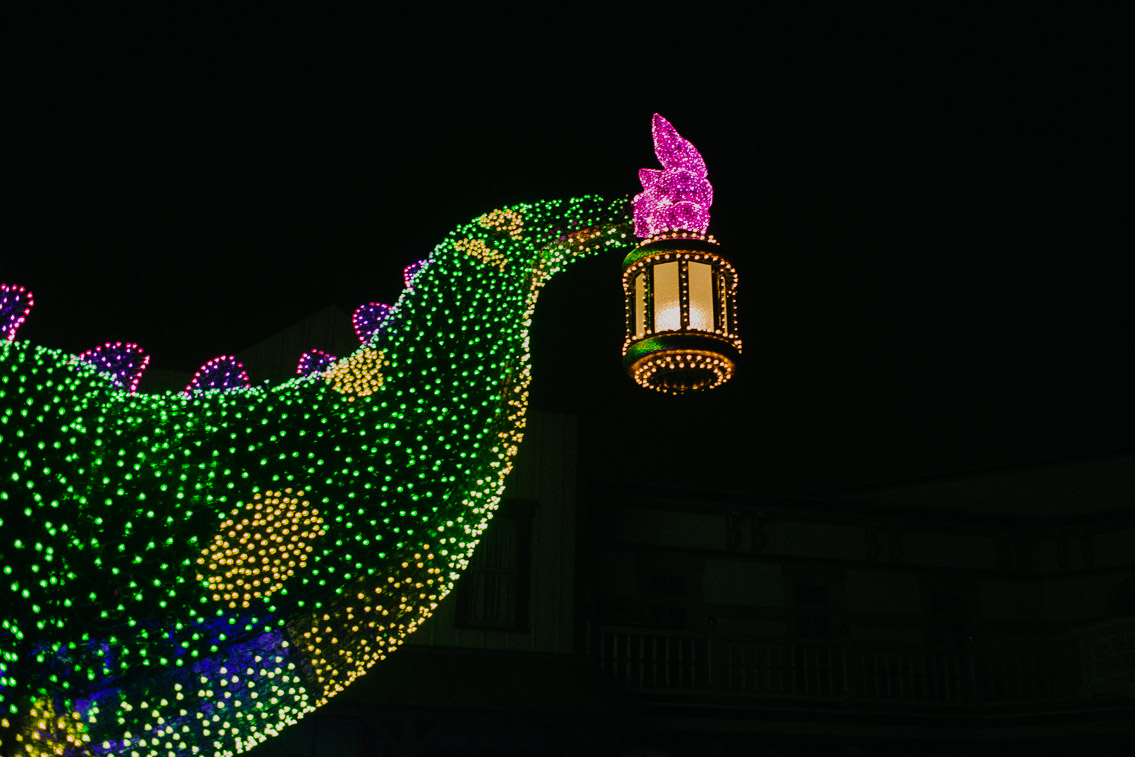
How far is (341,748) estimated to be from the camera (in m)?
12.6

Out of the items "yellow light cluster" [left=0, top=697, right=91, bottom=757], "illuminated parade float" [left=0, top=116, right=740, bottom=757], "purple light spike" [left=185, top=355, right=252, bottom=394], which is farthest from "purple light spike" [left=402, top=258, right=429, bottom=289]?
"yellow light cluster" [left=0, top=697, right=91, bottom=757]

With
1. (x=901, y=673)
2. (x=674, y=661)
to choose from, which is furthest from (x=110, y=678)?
(x=901, y=673)

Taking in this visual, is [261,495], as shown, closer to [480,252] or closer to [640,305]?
[480,252]

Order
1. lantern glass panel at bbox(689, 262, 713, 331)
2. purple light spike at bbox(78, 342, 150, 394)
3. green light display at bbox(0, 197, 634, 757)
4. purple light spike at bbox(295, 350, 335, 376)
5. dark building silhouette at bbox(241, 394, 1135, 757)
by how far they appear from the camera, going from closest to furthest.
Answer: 1. green light display at bbox(0, 197, 634, 757)
2. lantern glass panel at bbox(689, 262, 713, 331)
3. purple light spike at bbox(78, 342, 150, 394)
4. purple light spike at bbox(295, 350, 335, 376)
5. dark building silhouette at bbox(241, 394, 1135, 757)

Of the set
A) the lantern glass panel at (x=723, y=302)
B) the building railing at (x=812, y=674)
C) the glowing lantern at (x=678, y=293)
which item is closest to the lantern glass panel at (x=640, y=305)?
the glowing lantern at (x=678, y=293)

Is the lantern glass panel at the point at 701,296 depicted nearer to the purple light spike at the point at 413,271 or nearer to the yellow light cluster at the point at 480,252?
the yellow light cluster at the point at 480,252

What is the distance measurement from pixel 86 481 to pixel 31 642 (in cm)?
81

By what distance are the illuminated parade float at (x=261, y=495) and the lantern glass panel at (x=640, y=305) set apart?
1cm

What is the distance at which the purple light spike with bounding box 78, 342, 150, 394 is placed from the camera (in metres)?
6.45

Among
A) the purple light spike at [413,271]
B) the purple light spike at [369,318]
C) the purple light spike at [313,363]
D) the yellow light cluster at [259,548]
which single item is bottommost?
the yellow light cluster at [259,548]

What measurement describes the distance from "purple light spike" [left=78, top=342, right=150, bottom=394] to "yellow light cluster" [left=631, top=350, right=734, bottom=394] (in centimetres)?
288

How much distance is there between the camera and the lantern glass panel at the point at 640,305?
6133 mm

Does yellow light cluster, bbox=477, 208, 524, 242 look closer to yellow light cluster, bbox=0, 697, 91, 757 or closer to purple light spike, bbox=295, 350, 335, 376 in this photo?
purple light spike, bbox=295, 350, 335, 376

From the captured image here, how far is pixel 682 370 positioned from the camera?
5930mm
